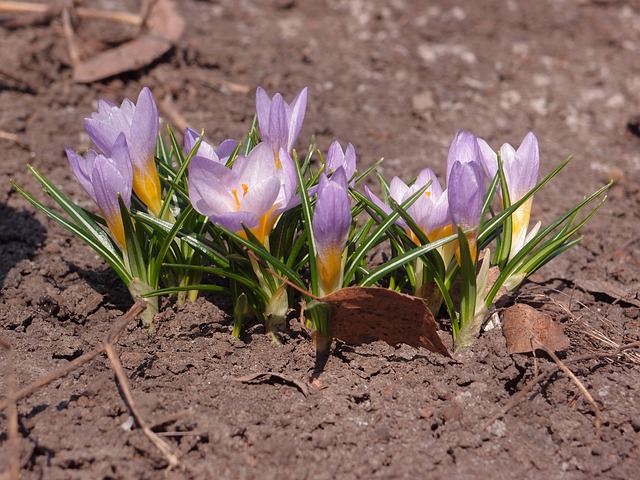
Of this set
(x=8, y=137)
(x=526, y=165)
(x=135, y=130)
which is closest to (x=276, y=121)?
(x=135, y=130)

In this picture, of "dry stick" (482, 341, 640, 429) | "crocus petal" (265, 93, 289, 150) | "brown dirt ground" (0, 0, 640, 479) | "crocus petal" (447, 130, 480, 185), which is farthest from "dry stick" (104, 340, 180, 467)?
"crocus petal" (447, 130, 480, 185)

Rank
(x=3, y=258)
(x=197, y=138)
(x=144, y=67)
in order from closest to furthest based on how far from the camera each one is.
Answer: (x=197, y=138), (x=3, y=258), (x=144, y=67)

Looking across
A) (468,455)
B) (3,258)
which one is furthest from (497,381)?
(3,258)

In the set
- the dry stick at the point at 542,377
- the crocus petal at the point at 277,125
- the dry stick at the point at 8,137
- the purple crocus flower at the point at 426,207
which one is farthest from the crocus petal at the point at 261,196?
the dry stick at the point at 8,137

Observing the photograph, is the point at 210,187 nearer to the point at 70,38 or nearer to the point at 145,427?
the point at 145,427

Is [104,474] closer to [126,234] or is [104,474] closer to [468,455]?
[126,234]

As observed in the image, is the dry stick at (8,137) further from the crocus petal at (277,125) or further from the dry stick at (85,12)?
the crocus petal at (277,125)

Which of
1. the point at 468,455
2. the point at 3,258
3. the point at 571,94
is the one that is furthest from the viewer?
the point at 571,94
